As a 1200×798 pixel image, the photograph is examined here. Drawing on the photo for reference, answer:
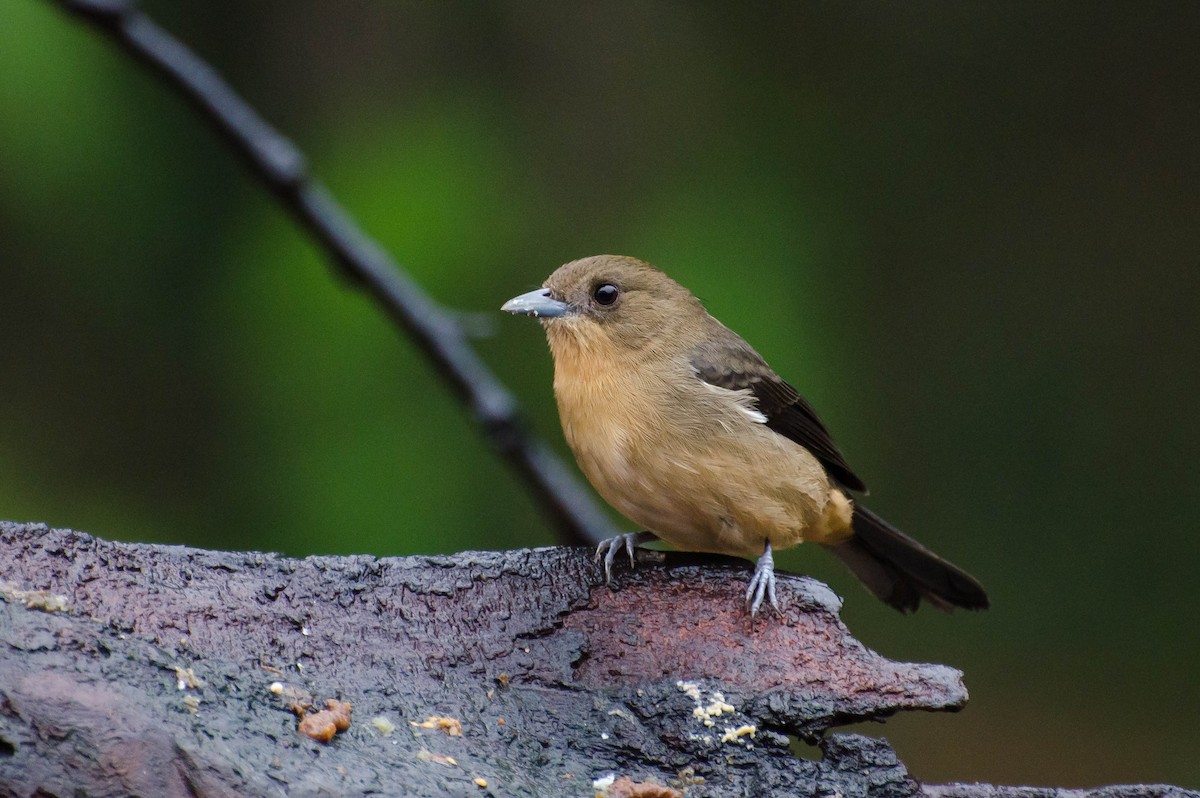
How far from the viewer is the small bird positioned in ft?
11.6

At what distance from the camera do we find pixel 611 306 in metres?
4.01

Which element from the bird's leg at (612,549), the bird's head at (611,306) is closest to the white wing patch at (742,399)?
the bird's head at (611,306)

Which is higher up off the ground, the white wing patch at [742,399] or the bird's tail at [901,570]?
the white wing patch at [742,399]

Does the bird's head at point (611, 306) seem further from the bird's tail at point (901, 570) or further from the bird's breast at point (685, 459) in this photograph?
the bird's tail at point (901, 570)

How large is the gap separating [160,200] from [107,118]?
35 cm

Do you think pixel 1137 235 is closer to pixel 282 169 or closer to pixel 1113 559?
pixel 1113 559

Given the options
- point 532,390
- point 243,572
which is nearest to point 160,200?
point 532,390

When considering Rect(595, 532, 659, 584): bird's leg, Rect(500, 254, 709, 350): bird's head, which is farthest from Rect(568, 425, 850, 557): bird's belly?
Rect(500, 254, 709, 350): bird's head

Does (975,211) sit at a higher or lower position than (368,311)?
higher

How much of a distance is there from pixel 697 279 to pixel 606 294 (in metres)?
0.96

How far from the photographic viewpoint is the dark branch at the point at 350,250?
160 inches

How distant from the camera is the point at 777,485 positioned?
3641 mm

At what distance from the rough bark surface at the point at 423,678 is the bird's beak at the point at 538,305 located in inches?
34.9

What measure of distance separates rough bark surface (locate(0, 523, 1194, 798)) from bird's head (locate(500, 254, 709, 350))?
2.89 feet
